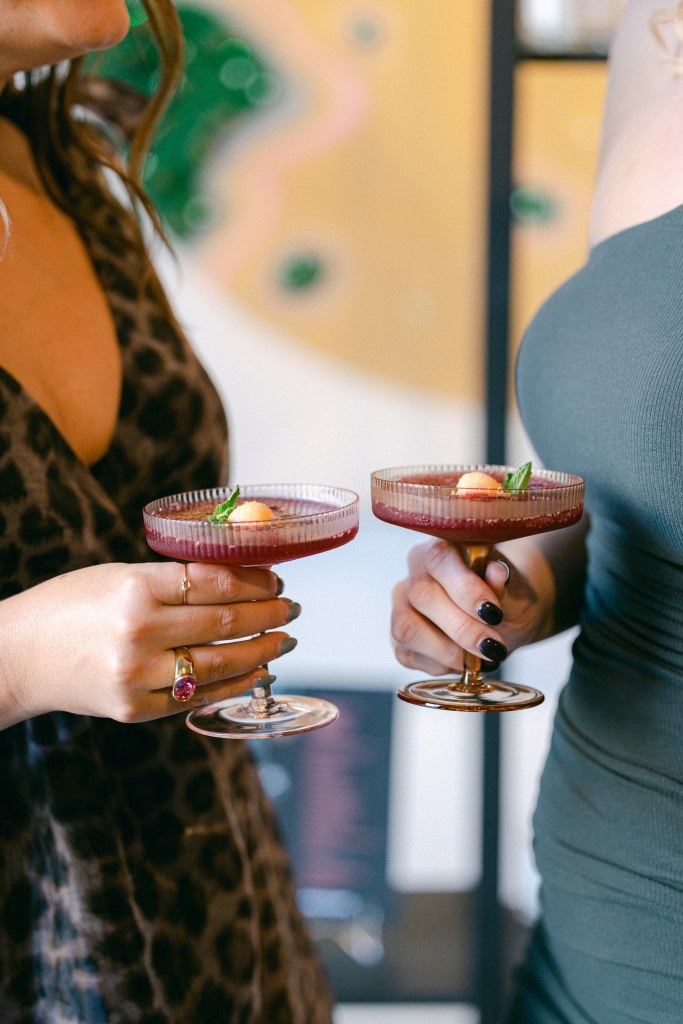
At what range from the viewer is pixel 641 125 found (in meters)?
1.26

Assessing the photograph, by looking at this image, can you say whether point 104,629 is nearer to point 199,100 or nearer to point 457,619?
point 457,619

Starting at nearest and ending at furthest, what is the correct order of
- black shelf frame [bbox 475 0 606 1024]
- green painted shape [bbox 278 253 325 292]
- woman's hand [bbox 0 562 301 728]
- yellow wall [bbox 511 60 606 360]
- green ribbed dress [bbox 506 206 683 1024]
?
woman's hand [bbox 0 562 301 728] < green ribbed dress [bbox 506 206 683 1024] < black shelf frame [bbox 475 0 606 1024] < yellow wall [bbox 511 60 606 360] < green painted shape [bbox 278 253 325 292]

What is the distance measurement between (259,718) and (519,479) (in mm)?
435

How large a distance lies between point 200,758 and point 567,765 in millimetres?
469

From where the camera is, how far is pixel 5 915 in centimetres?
113

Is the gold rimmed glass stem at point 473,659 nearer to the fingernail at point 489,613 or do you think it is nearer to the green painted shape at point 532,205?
the fingernail at point 489,613

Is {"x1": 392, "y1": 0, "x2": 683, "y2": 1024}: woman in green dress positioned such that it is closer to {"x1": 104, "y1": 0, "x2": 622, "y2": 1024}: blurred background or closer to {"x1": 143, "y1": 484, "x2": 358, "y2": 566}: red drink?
{"x1": 143, "y1": 484, "x2": 358, "y2": 566}: red drink

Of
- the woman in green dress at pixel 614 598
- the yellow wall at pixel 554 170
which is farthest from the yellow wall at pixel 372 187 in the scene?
the woman in green dress at pixel 614 598

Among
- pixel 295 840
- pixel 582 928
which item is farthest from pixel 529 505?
pixel 295 840

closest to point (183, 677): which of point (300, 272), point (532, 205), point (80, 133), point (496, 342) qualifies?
point (80, 133)

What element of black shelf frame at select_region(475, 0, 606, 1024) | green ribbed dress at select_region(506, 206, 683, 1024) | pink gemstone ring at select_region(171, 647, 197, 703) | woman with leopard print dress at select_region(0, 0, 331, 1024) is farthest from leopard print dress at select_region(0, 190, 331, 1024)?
black shelf frame at select_region(475, 0, 606, 1024)

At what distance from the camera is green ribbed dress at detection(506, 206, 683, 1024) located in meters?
1.03

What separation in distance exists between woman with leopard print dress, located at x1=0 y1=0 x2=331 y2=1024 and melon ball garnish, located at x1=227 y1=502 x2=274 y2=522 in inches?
2.9

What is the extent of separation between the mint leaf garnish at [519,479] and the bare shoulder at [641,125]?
1.14ft
